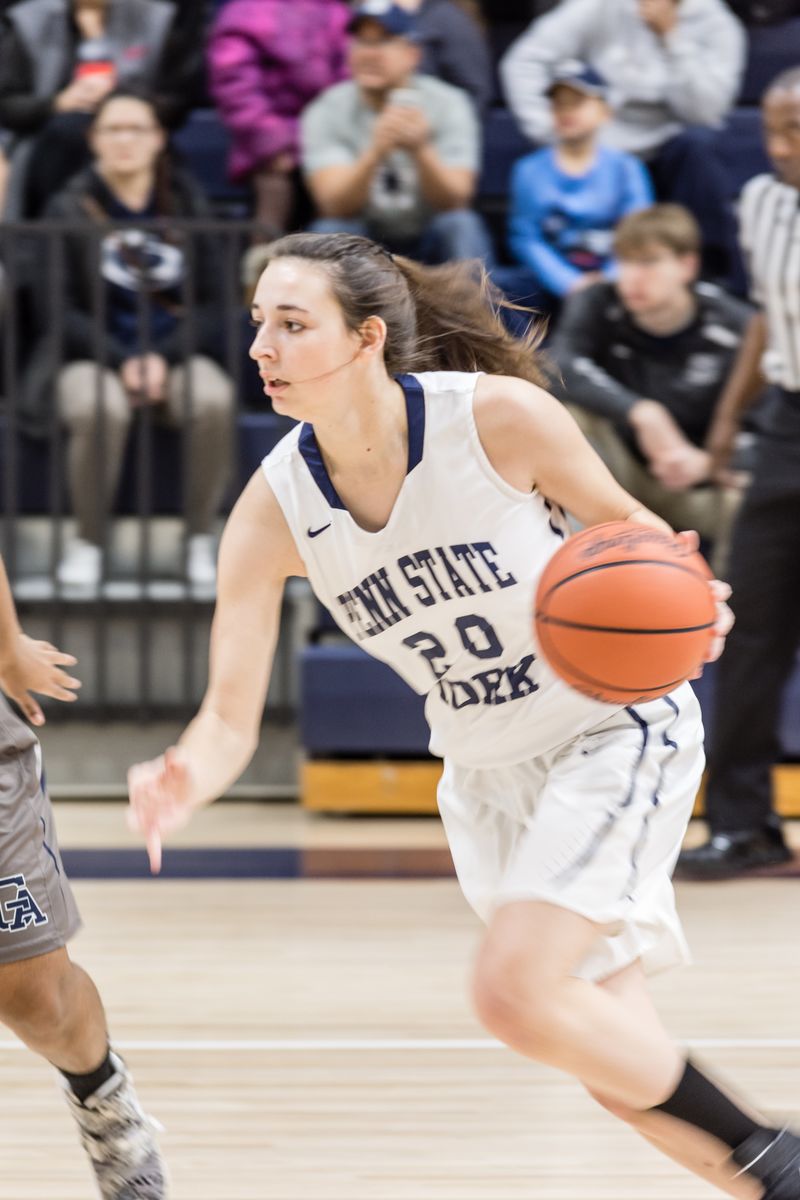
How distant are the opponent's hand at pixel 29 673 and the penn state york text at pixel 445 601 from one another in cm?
45

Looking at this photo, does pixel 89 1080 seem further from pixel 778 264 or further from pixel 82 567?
pixel 82 567

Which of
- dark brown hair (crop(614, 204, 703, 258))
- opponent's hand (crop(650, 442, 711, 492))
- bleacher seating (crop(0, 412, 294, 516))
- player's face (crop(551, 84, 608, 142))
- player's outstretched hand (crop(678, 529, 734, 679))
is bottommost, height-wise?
bleacher seating (crop(0, 412, 294, 516))

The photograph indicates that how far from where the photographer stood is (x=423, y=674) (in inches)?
97.8

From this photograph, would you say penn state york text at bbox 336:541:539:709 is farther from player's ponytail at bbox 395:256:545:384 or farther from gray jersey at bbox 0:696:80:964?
gray jersey at bbox 0:696:80:964

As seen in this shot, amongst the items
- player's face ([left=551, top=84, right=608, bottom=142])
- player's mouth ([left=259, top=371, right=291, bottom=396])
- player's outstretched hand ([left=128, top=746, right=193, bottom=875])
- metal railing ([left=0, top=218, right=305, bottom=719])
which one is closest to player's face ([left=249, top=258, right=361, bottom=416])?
player's mouth ([left=259, top=371, right=291, bottom=396])

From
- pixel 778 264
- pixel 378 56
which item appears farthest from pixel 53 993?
pixel 378 56

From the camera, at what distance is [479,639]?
2.42m

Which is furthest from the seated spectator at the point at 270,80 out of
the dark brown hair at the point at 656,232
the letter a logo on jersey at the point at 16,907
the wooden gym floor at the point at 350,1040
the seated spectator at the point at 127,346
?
the letter a logo on jersey at the point at 16,907

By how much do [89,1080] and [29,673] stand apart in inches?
23.0

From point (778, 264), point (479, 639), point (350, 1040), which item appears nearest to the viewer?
point (479, 639)

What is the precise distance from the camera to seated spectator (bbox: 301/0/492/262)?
6051mm

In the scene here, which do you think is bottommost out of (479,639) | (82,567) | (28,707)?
(82,567)

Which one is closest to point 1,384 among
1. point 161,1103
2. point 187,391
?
point 187,391

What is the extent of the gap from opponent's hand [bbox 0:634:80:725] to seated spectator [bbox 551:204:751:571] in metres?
3.18
